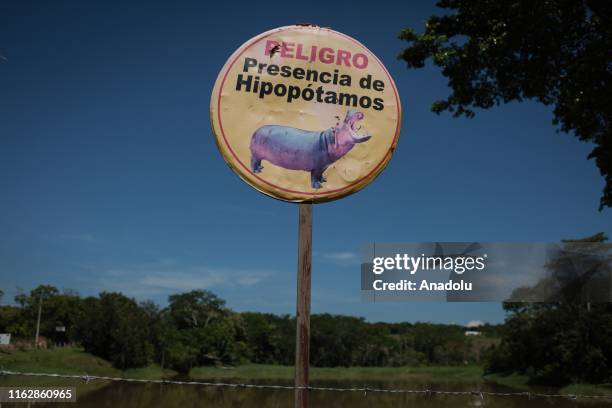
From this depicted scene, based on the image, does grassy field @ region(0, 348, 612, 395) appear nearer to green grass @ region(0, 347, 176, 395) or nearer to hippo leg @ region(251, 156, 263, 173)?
green grass @ region(0, 347, 176, 395)

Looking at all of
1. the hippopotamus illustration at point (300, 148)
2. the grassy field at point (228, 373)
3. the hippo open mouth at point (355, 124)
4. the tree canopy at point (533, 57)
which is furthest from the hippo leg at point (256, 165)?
the grassy field at point (228, 373)

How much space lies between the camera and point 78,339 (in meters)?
55.7

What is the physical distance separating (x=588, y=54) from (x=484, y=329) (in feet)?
344

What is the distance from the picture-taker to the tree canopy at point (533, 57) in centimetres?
988

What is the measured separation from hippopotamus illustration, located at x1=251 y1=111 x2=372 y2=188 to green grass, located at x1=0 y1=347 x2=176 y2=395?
27455 mm

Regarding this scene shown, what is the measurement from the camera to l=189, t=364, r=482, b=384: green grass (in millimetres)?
60875

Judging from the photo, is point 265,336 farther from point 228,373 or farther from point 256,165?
point 256,165

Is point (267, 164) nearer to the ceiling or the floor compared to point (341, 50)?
nearer to the floor

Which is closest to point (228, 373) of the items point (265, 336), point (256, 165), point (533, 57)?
point (265, 336)

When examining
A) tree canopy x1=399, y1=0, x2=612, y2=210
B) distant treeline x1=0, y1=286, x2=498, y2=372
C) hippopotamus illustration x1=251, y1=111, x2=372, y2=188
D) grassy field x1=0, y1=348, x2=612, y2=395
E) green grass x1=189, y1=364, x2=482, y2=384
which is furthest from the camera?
distant treeline x1=0, y1=286, x2=498, y2=372

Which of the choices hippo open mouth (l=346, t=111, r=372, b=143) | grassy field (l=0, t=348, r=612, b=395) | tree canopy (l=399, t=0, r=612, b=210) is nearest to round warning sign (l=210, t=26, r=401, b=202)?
hippo open mouth (l=346, t=111, r=372, b=143)

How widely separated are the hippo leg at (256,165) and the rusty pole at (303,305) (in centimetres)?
43

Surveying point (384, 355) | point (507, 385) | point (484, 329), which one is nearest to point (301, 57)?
point (507, 385)

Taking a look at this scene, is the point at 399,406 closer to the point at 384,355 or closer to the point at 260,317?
the point at 384,355
